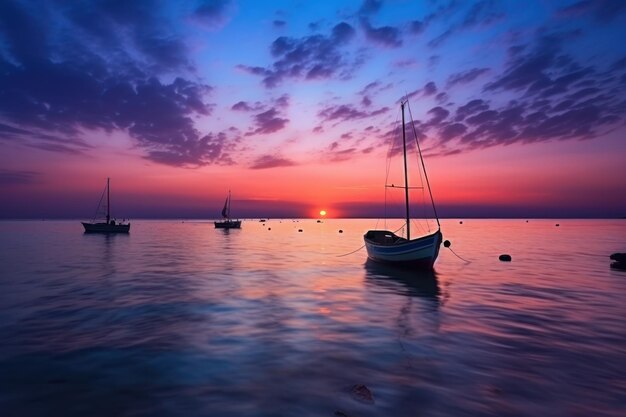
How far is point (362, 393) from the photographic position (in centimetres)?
838

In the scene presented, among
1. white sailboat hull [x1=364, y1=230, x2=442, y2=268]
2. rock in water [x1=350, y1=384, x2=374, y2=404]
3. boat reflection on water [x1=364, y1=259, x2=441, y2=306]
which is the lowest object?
boat reflection on water [x1=364, y1=259, x2=441, y2=306]

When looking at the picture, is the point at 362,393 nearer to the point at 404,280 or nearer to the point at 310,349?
the point at 310,349

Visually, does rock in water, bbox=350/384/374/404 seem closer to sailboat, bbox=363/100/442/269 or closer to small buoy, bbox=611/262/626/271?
sailboat, bbox=363/100/442/269

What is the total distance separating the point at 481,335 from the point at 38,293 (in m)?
24.8

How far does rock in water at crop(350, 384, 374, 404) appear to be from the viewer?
8109mm

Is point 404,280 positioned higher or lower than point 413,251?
lower

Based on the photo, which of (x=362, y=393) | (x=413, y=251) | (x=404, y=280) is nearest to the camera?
(x=362, y=393)

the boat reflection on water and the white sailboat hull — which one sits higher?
the white sailboat hull

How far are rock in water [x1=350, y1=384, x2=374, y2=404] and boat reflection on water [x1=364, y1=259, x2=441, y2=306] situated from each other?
12.1 m

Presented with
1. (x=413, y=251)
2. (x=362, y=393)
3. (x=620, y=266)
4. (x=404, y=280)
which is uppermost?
(x=413, y=251)

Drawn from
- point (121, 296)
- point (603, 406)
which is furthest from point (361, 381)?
point (121, 296)

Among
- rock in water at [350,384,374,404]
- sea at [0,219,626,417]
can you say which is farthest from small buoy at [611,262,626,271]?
rock in water at [350,384,374,404]

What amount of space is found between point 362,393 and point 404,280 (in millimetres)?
19915

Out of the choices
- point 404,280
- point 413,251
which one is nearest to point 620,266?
point 413,251
